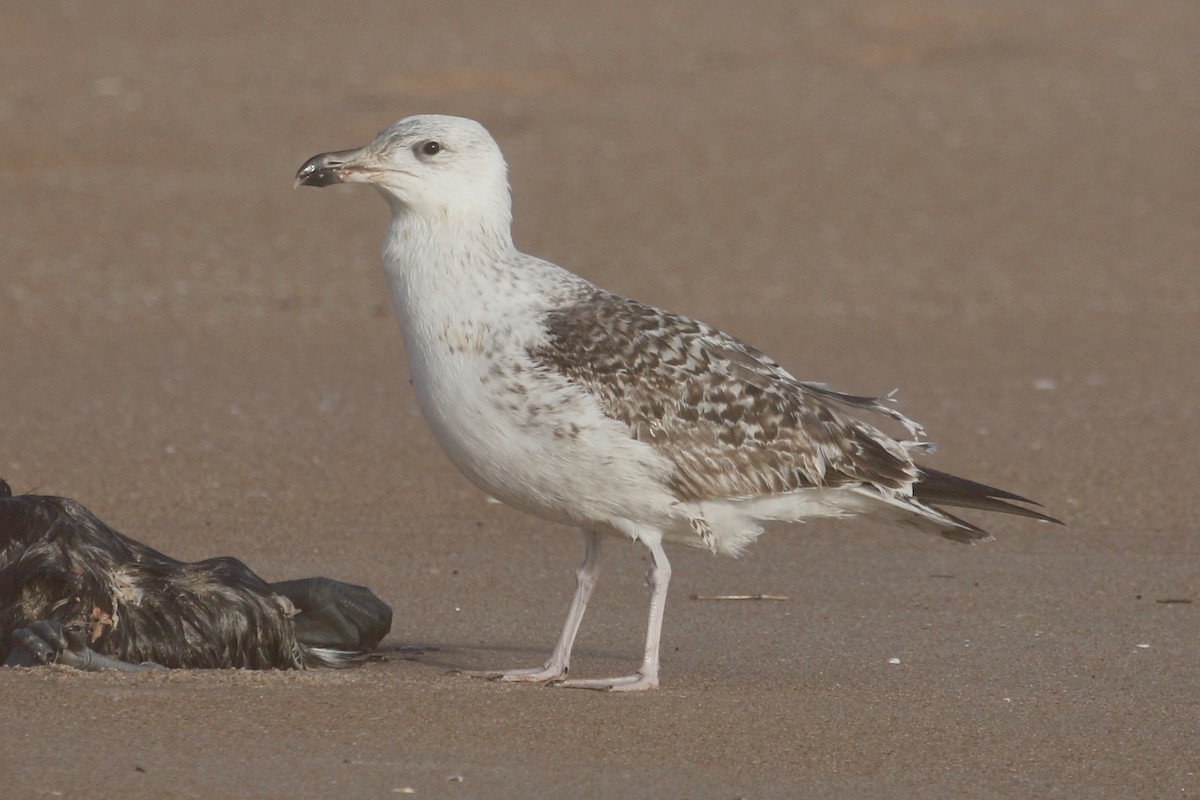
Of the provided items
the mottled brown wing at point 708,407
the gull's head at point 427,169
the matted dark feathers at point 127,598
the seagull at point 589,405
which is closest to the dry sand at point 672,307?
the matted dark feathers at point 127,598

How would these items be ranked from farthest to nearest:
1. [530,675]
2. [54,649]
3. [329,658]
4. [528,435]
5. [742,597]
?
[742,597]
[329,658]
[530,675]
[528,435]
[54,649]

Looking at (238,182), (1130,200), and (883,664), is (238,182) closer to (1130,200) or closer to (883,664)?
(1130,200)

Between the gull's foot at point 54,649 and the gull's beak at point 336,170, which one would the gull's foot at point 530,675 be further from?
the gull's beak at point 336,170

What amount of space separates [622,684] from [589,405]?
923mm

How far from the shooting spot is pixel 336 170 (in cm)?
640

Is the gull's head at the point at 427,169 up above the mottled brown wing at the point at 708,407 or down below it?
above

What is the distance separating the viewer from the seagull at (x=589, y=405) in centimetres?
609

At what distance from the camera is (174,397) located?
446 inches

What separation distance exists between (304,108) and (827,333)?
7.50m

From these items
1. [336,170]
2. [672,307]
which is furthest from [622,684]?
[672,307]

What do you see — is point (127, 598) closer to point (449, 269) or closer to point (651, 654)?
point (449, 269)

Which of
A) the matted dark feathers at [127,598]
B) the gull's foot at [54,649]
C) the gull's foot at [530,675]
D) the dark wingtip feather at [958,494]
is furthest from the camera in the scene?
the dark wingtip feather at [958,494]

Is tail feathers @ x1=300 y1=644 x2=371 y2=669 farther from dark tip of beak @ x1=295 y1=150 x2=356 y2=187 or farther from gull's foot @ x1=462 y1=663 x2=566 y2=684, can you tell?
dark tip of beak @ x1=295 y1=150 x2=356 y2=187

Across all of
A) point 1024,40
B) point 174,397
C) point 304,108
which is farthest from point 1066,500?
point 1024,40
